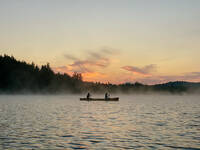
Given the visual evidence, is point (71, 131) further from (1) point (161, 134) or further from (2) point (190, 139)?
(2) point (190, 139)

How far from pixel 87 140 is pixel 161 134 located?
810cm

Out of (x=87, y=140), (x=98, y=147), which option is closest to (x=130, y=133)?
(x=87, y=140)

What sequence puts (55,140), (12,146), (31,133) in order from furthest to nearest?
(31,133) < (55,140) < (12,146)

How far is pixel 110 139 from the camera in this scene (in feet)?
80.2

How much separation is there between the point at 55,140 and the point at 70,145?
8.07 feet

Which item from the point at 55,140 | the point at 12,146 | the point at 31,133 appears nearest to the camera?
the point at 12,146

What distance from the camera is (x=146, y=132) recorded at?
93.9ft

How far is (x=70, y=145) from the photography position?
2183cm

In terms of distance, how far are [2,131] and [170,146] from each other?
17124mm

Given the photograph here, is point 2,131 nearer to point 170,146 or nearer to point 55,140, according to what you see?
point 55,140

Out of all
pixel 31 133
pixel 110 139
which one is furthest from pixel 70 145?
pixel 31 133

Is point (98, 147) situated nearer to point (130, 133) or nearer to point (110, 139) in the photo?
point (110, 139)

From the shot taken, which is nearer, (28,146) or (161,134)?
(28,146)

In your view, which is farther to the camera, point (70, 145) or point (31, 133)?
point (31, 133)
